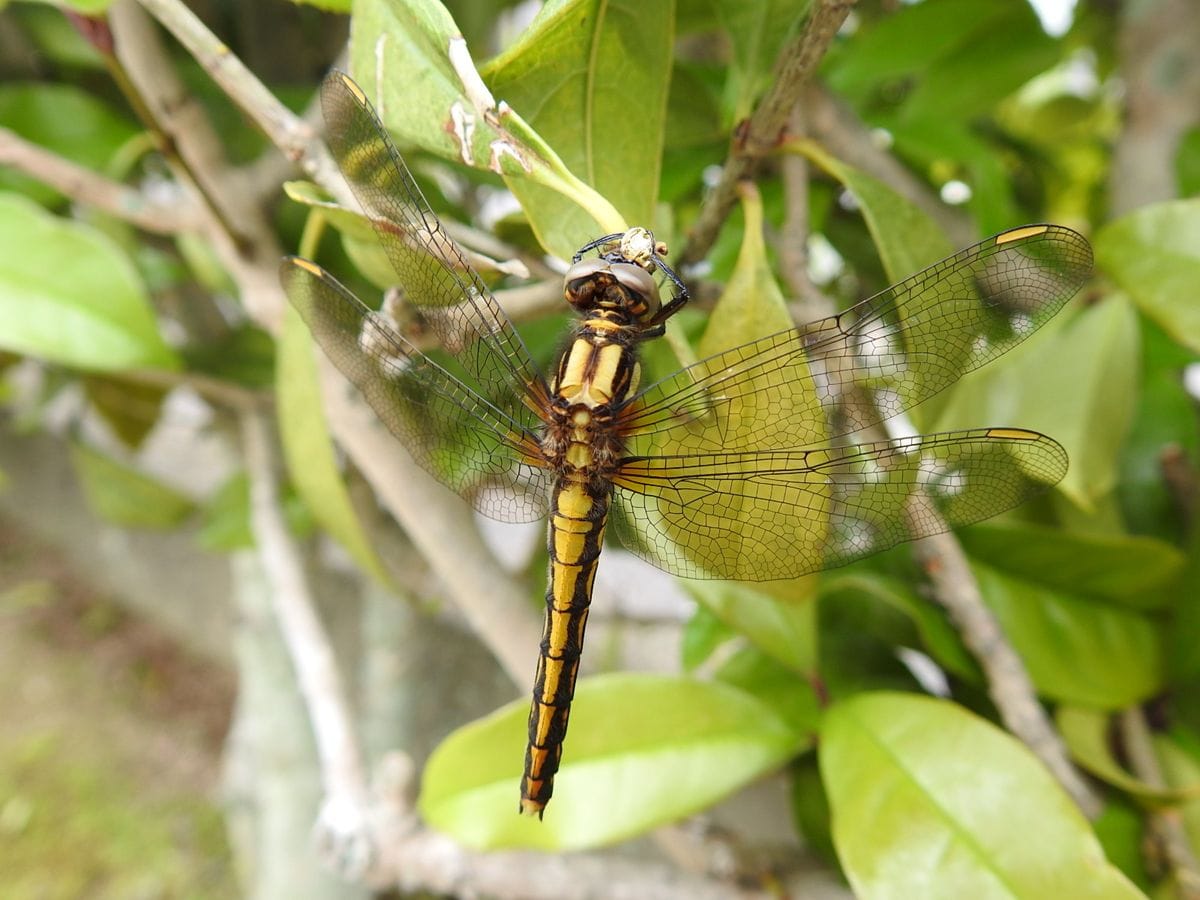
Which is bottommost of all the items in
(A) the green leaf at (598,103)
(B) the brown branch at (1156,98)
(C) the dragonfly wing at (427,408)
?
(C) the dragonfly wing at (427,408)

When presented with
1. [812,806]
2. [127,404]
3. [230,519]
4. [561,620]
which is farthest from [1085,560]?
[127,404]

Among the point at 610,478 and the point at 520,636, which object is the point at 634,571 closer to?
the point at 520,636

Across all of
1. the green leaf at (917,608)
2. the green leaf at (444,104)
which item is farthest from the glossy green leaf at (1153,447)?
the green leaf at (444,104)

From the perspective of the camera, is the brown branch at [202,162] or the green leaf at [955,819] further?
the brown branch at [202,162]

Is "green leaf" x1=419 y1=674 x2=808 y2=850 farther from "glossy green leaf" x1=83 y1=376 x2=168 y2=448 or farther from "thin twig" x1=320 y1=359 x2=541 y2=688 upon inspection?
"glossy green leaf" x1=83 y1=376 x2=168 y2=448

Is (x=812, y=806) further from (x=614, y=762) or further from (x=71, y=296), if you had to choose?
(x=71, y=296)

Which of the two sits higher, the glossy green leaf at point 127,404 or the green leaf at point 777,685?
the glossy green leaf at point 127,404

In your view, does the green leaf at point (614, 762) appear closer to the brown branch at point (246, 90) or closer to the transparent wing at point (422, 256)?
the transparent wing at point (422, 256)
